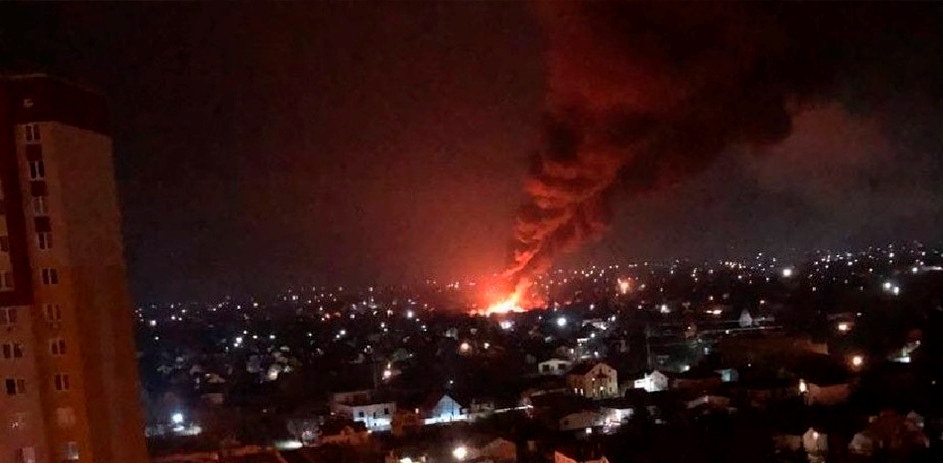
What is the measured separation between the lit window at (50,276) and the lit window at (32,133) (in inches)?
27.0

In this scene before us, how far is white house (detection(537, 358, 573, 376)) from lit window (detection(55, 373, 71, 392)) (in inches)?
391

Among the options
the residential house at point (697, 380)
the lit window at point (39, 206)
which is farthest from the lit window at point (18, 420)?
the residential house at point (697, 380)

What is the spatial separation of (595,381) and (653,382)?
80cm

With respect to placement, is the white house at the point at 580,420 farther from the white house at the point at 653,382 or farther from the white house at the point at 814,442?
the white house at the point at 814,442

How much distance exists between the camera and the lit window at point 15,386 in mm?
5012

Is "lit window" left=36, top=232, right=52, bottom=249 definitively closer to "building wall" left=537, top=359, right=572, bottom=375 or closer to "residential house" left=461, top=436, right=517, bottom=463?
"residential house" left=461, top=436, right=517, bottom=463

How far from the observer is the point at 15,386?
5020 millimetres

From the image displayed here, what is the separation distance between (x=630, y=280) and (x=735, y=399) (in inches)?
1018

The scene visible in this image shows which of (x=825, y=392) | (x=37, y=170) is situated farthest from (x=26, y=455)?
(x=825, y=392)

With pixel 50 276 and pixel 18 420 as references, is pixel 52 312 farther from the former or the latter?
pixel 18 420

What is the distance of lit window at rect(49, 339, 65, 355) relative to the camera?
5016 mm

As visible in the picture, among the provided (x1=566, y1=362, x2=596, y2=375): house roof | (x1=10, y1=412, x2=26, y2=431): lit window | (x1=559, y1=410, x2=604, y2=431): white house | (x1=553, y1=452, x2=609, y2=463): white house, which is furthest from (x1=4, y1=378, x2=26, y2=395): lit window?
(x1=566, y1=362, x2=596, y2=375): house roof

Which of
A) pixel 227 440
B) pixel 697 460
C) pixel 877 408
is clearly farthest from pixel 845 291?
pixel 227 440

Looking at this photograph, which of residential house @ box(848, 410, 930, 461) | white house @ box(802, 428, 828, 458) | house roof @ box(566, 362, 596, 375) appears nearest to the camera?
residential house @ box(848, 410, 930, 461)
